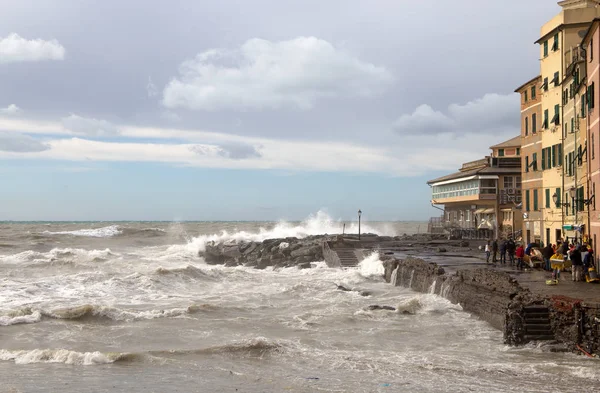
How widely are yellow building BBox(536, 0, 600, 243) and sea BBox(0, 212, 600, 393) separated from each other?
10.0m

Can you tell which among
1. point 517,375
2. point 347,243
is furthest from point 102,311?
point 347,243

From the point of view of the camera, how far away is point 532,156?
37094mm

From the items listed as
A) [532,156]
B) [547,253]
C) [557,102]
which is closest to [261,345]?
[547,253]

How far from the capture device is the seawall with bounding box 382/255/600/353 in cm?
1475

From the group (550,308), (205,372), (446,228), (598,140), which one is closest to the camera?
(205,372)

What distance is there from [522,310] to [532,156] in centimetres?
2297

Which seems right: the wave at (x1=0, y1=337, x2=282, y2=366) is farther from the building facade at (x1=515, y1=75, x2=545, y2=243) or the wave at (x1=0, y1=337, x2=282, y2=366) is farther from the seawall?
the building facade at (x1=515, y1=75, x2=545, y2=243)

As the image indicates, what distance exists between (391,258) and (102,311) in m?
17.3

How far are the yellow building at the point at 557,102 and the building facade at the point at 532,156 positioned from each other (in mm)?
748

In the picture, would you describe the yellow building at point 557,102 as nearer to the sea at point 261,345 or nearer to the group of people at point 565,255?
the group of people at point 565,255

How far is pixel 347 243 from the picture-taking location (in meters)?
46.4

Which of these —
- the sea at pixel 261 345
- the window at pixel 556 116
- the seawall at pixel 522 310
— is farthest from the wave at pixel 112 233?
the seawall at pixel 522 310

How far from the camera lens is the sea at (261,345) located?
13273mm

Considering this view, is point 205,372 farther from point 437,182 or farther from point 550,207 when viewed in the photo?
point 437,182
